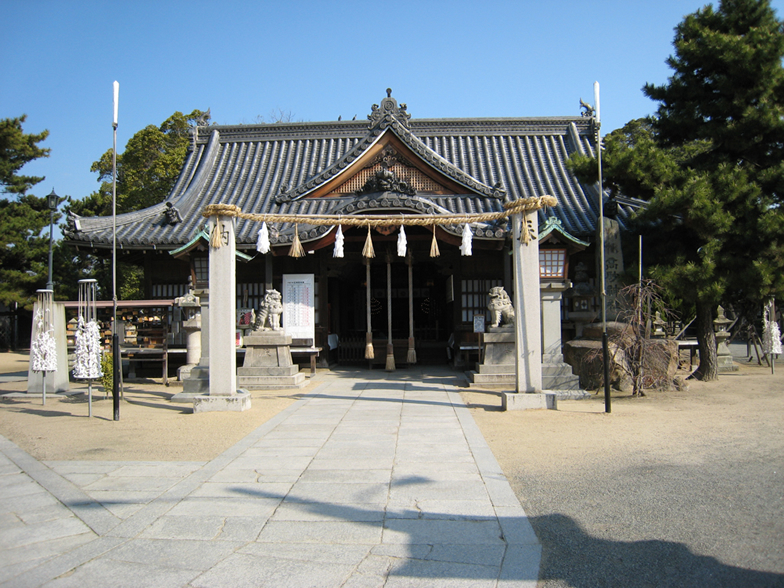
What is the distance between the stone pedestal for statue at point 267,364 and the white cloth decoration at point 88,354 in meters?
3.39

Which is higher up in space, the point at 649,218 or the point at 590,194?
the point at 590,194

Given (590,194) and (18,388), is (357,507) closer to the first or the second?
(18,388)

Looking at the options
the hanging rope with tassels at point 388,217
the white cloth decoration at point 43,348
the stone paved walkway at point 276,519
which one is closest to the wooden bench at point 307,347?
the hanging rope with tassels at point 388,217

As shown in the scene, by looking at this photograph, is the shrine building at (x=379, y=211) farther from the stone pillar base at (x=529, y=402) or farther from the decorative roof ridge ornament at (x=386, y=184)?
the stone pillar base at (x=529, y=402)

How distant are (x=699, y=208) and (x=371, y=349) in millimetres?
7877

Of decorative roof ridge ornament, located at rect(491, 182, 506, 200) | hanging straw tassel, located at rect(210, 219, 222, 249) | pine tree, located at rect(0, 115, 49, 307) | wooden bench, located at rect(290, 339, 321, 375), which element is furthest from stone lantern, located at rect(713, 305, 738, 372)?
pine tree, located at rect(0, 115, 49, 307)

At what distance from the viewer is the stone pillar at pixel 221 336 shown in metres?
8.74

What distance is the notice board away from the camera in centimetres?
1346

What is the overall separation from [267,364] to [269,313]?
1112mm

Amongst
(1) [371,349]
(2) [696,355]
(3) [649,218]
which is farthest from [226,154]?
(2) [696,355]

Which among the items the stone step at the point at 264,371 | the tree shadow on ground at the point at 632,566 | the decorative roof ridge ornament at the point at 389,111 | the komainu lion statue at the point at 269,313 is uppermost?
the decorative roof ridge ornament at the point at 389,111

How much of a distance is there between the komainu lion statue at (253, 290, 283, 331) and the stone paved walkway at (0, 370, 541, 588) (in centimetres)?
539

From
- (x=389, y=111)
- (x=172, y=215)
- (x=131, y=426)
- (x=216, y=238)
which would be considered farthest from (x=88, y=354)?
(x=389, y=111)

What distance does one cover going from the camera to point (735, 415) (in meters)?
7.87
